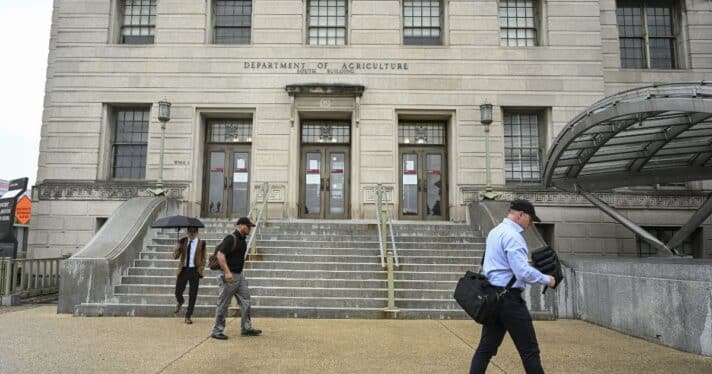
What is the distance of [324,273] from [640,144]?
767 cm

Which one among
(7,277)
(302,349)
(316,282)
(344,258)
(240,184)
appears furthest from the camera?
(240,184)

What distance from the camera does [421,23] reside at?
18062mm

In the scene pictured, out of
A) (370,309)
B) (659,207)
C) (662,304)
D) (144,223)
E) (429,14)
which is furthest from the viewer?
(429,14)

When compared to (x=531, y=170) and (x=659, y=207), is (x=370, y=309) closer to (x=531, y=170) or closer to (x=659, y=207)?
(x=531, y=170)

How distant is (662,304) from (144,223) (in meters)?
11.2

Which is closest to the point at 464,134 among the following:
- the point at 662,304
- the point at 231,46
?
the point at 231,46

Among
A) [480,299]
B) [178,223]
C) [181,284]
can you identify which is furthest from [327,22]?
[480,299]

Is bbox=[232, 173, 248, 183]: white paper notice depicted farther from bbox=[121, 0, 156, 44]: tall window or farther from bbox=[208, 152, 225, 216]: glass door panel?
bbox=[121, 0, 156, 44]: tall window

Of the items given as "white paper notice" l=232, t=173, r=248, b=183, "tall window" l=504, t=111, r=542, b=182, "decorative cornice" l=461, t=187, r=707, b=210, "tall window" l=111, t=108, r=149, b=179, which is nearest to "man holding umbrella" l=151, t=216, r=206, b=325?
"white paper notice" l=232, t=173, r=248, b=183

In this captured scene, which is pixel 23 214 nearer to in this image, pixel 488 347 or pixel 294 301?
pixel 294 301

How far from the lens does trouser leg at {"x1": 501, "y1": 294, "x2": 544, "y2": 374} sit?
14.8 feet

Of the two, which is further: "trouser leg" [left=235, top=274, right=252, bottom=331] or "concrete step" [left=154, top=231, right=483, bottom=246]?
"concrete step" [left=154, top=231, right=483, bottom=246]

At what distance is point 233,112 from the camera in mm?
17281

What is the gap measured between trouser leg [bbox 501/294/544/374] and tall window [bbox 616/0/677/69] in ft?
54.8
